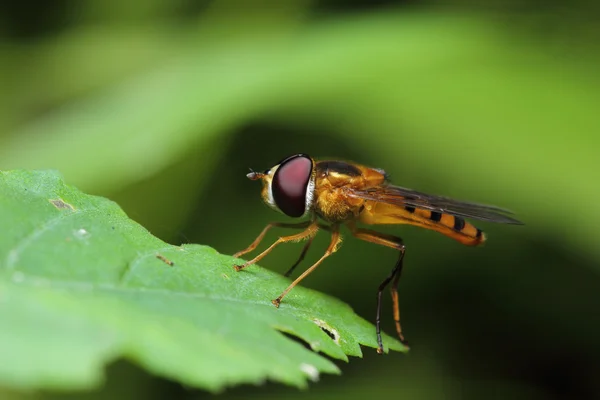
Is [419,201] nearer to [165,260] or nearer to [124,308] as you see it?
[165,260]

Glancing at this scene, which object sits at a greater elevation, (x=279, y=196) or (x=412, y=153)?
(x=412, y=153)

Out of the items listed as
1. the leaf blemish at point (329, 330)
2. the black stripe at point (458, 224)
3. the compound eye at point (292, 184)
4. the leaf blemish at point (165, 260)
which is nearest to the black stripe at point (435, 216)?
the black stripe at point (458, 224)

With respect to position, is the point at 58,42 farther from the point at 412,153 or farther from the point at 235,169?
the point at 412,153

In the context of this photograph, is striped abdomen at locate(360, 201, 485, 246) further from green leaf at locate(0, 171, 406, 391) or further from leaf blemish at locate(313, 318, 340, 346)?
leaf blemish at locate(313, 318, 340, 346)

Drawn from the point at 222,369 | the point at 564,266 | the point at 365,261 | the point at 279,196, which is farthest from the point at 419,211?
the point at 222,369

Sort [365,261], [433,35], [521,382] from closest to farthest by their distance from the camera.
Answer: [521,382]
[365,261]
[433,35]

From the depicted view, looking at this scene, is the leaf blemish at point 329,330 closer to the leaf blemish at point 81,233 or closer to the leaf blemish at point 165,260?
the leaf blemish at point 165,260

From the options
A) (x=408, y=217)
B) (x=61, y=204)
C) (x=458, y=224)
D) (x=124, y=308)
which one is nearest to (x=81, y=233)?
(x=61, y=204)
